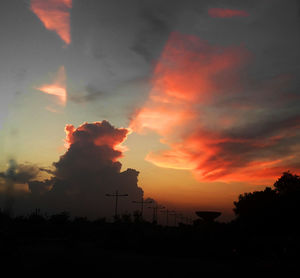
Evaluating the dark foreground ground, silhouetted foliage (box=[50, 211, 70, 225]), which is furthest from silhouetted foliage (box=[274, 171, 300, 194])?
silhouetted foliage (box=[50, 211, 70, 225])

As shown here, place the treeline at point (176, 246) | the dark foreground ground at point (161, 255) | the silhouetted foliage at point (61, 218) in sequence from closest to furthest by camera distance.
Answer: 1. the dark foreground ground at point (161, 255)
2. the treeline at point (176, 246)
3. the silhouetted foliage at point (61, 218)

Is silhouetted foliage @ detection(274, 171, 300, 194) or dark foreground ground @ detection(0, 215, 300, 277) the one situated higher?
silhouetted foliage @ detection(274, 171, 300, 194)

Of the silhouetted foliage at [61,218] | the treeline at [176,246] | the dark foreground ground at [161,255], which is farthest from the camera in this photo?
the silhouetted foliage at [61,218]

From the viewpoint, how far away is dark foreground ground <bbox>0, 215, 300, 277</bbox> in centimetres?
2223

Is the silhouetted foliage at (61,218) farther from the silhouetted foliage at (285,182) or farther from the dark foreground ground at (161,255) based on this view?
the silhouetted foliage at (285,182)

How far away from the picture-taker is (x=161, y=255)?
105 ft

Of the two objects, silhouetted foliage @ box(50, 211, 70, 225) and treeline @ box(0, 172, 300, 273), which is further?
silhouetted foliage @ box(50, 211, 70, 225)

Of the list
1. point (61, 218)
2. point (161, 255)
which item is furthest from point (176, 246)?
point (61, 218)

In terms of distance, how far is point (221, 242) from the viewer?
32.4 metres

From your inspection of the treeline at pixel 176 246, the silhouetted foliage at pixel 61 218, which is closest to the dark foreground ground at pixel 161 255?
the treeline at pixel 176 246

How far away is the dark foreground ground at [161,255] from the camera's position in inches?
875

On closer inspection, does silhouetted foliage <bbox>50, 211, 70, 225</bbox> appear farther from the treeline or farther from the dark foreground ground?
the dark foreground ground

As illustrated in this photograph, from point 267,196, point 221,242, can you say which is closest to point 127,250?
point 221,242

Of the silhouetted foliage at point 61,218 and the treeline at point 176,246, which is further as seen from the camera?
the silhouetted foliage at point 61,218
